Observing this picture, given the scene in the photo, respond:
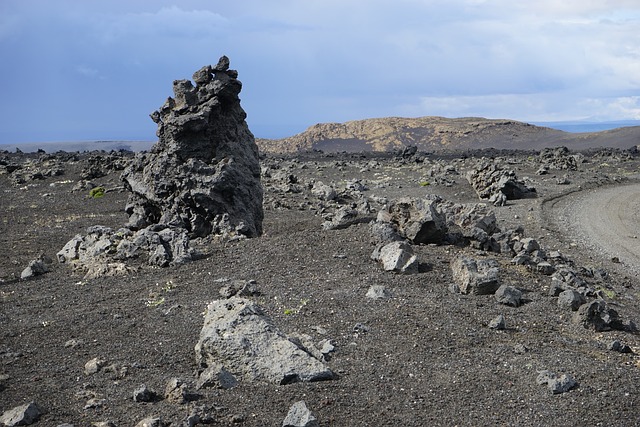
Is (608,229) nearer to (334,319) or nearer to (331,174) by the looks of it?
(334,319)

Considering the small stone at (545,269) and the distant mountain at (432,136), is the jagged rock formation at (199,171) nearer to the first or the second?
the small stone at (545,269)

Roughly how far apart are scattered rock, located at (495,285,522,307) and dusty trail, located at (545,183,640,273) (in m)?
9.16

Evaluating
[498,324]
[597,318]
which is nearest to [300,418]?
[498,324]

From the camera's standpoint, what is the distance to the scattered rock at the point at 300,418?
8.35 meters

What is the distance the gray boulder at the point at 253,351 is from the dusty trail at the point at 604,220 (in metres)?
14.2

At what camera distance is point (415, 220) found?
16.4 m

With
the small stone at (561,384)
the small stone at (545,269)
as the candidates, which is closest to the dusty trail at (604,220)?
the small stone at (545,269)

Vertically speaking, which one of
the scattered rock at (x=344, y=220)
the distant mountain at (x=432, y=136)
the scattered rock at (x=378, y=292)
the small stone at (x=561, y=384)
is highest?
the distant mountain at (x=432, y=136)

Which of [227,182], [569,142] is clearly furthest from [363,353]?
[569,142]

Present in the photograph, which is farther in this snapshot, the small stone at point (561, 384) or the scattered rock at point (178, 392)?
the small stone at point (561, 384)

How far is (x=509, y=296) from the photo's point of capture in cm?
1297

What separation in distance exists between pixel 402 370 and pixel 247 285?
14.7ft

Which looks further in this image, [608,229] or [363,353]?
[608,229]

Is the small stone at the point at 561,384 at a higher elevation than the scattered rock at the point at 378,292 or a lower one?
lower
